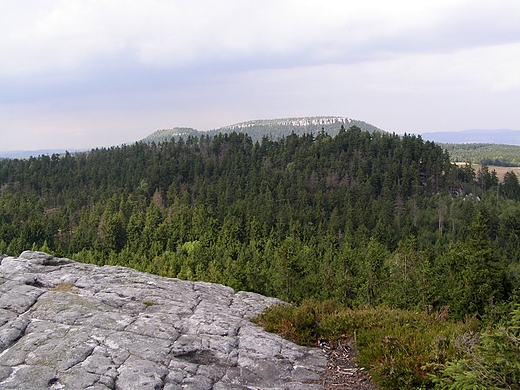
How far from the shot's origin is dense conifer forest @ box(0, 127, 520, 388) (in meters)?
40.1

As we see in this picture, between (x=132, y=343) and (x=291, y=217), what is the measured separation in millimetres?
81943

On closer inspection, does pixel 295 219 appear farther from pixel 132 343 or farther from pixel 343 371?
pixel 132 343

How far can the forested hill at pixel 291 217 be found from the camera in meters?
40.9

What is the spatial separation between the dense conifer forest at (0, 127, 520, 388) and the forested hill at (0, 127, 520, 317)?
1.07 ft

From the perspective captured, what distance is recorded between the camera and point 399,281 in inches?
1644

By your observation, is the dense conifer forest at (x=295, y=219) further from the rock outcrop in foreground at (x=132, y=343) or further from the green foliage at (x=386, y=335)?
the rock outcrop in foreground at (x=132, y=343)

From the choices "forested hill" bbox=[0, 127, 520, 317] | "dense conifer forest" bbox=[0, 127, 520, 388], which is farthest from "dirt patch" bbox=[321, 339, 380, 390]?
"forested hill" bbox=[0, 127, 520, 317]

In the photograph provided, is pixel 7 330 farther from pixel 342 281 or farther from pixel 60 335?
pixel 342 281

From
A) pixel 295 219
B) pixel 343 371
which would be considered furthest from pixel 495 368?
pixel 295 219

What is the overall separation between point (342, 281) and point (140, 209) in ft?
256

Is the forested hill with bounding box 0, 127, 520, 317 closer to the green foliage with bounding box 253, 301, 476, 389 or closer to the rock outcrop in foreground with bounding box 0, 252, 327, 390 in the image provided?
the green foliage with bounding box 253, 301, 476, 389

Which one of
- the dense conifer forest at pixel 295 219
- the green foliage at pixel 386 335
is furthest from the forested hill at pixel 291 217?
the green foliage at pixel 386 335

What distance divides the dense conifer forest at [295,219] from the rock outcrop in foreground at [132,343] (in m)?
2.95

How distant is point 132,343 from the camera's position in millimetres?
10734
